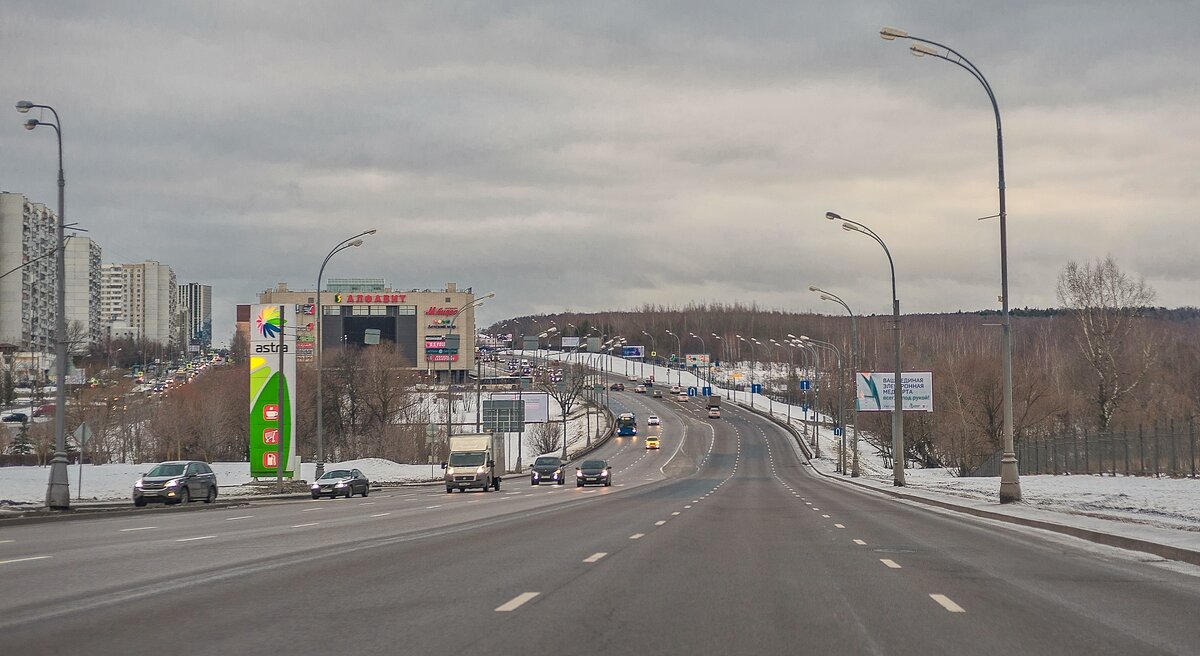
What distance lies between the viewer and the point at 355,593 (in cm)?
1262

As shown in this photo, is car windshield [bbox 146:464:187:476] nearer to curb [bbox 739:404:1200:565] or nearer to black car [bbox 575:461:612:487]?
curb [bbox 739:404:1200:565]

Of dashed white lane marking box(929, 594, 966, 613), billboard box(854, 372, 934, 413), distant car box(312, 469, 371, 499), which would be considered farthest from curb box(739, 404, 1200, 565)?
billboard box(854, 372, 934, 413)

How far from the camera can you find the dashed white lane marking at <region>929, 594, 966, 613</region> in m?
11.4

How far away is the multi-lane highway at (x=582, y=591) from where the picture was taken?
30.9ft

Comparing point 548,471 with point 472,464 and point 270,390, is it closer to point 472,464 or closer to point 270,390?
point 472,464

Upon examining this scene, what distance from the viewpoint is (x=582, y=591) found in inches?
507

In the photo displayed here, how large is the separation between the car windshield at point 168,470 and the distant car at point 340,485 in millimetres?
12627

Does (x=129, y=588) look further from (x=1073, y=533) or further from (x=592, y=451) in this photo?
(x=592, y=451)

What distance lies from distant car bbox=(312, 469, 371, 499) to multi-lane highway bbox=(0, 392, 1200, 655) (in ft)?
92.0

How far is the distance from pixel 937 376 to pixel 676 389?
108m

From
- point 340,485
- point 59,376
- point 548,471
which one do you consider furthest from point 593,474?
point 59,376

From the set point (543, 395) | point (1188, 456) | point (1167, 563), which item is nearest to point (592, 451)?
point (543, 395)

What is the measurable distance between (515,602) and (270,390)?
55149 mm

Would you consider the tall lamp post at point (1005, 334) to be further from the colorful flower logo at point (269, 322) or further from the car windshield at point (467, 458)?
the colorful flower logo at point (269, 322)
